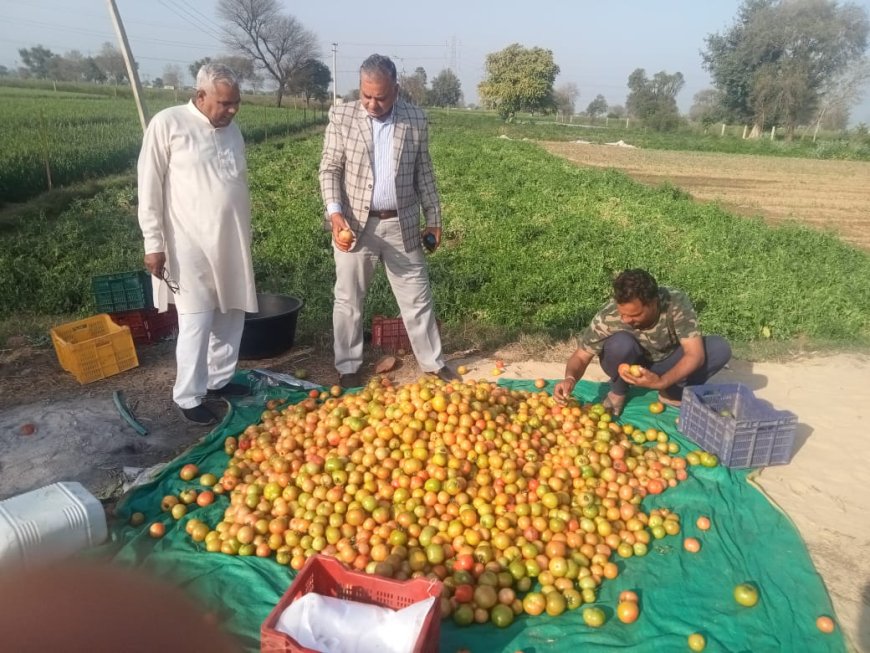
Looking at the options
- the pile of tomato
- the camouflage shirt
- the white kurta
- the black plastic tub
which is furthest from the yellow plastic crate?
the camouflage shirt

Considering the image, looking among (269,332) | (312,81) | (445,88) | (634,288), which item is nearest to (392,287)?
(269,332)

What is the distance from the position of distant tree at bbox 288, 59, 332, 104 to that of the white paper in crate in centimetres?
7119

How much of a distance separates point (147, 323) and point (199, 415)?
6.27ft

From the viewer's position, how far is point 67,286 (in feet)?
24.1

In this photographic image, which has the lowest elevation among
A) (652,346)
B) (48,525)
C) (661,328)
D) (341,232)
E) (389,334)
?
(389,334)

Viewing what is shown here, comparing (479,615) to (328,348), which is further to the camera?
(328,348)

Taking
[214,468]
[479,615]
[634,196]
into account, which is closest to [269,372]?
[214,468]

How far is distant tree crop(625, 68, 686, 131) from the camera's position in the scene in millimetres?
63500

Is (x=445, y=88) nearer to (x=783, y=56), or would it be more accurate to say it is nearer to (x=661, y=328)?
(x=783, y=56)

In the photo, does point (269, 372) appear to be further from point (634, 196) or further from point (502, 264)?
point (634, 196)

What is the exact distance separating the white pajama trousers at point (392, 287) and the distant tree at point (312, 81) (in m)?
68.0

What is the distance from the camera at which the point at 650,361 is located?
4.88 metres

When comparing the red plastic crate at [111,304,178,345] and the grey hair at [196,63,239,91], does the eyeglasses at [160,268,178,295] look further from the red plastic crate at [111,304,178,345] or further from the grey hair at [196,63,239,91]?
the red plastic crate at [111,304,178,345]

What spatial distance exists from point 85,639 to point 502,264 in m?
7.15
